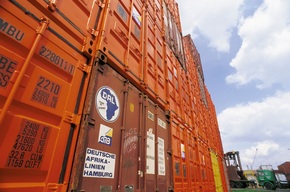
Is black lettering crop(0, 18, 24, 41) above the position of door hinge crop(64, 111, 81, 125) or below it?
above

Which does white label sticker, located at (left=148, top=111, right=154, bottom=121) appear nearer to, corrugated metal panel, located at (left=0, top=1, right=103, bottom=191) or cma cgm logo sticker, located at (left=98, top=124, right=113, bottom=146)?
cma cgm logo sticker, located at (left=98, top=124, right=113, bottom=146)

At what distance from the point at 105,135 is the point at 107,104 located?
47 centimetres

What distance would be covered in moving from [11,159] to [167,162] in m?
3.22

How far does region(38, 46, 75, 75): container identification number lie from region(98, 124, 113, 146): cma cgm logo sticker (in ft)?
2.86

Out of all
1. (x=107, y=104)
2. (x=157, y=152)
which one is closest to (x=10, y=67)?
(x=107, y=104)

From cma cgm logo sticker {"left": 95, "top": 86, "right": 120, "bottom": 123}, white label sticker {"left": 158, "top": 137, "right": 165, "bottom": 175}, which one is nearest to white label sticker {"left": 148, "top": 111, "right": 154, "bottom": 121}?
white label sticker {"left": 158, "top": 137, "right": 165, "bottom": 175}

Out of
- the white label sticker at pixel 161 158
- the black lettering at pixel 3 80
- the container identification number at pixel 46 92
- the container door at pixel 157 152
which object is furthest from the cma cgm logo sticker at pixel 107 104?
the white label sticker at pixel 161 158

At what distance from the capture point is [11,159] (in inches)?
58.6

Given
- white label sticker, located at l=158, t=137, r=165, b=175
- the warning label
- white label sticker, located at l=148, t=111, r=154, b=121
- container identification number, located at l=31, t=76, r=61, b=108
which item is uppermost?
white label sticker, located at l=148, t=111, r=154, b=121

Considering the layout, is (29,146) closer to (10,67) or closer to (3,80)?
(3,80)

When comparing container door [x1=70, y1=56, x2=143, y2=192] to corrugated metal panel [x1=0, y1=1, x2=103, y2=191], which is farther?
container door [x1=70, y1=56, x2=143, y2=192]

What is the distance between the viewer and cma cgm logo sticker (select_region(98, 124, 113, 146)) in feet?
7.98

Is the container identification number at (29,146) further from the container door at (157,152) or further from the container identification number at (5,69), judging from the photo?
the container door at (157,152)

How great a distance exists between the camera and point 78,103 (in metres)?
2.26
